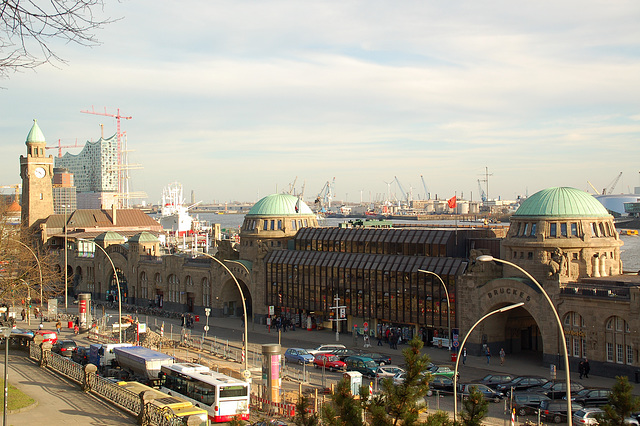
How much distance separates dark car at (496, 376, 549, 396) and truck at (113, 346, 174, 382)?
74.7ft

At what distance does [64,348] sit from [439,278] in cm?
3354

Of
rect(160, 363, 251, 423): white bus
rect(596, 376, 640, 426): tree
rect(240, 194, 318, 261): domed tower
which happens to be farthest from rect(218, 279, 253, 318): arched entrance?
rect(596, 376, 640, 426): tree

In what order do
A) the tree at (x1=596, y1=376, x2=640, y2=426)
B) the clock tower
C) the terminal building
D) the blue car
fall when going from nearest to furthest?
1. the tree at (x1=596, y1=376, x2=640, y2=426)
2. the terminal building
3. the blue car
4. the clock tower

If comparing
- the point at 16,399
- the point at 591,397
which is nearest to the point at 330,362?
the point at 591,397

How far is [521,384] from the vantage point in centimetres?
4959

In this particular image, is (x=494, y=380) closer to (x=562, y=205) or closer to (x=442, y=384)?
(x=442, y=384)

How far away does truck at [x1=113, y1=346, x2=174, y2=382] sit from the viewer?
49469 millimetres

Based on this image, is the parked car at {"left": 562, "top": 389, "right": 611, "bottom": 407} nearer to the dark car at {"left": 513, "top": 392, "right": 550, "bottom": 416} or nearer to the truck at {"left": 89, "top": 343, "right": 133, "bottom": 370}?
the dark car at {"left": 513, "top": 392, "right": 550, "bottom": 416}

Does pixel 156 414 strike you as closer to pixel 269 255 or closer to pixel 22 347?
pixel 22 347

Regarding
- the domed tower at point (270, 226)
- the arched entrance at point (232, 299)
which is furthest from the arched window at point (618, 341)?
the arched entrance at point (232, 299)

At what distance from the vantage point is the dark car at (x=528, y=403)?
4428 cm

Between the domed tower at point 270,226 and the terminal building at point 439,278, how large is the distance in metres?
0.14

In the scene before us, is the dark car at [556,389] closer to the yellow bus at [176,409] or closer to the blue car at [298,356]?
the blue car at [298,356]

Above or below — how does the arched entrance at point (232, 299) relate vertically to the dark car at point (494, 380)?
above
